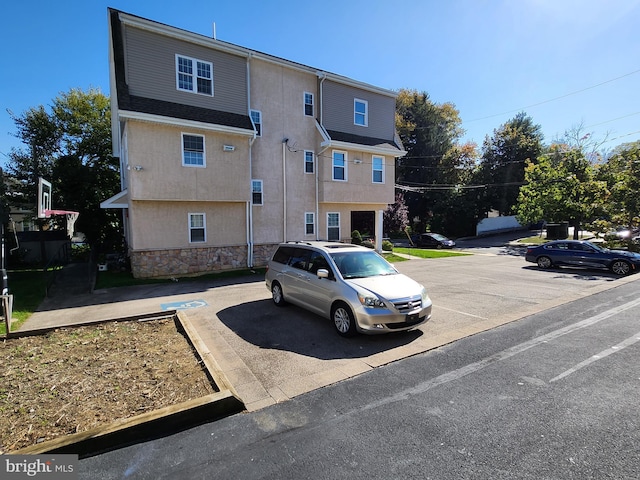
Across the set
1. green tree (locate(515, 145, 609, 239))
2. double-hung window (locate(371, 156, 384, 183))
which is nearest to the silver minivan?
double-hung window (locate(371, 156, 384, 183))

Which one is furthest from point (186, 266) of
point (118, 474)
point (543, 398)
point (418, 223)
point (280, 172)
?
point (418, 223)

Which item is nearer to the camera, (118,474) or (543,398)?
(118,474)

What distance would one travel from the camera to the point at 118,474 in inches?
117

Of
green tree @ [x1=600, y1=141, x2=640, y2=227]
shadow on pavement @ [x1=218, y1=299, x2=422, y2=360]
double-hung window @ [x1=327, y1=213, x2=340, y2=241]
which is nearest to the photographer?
shadow on pavement @ [x1=218, y1=299, x2=422, y2=360]

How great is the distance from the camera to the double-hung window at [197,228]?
49.6 feet

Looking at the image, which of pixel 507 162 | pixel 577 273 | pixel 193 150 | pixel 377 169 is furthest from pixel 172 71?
pixel 507 162

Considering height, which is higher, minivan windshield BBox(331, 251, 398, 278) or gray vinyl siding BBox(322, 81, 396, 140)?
gray vinyl siding BBox(322, 81, 396, 140)

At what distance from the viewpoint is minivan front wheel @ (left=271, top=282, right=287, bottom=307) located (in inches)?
343

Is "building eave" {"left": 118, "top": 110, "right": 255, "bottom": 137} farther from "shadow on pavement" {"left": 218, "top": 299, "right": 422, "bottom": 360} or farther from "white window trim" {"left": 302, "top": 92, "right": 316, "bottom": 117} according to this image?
"shadow on pavement" {"left": 218, "top": 299, "right": 422, "bottom": 360}

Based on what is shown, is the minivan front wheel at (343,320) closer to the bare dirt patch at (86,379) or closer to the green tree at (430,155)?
the bare dirt patch at (86,379)

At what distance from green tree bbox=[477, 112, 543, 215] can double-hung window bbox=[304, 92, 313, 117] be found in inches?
1207

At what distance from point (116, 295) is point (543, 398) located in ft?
40.6

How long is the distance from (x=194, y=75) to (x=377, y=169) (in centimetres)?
1134

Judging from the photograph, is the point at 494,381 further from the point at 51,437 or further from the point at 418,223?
the point at 418,223
